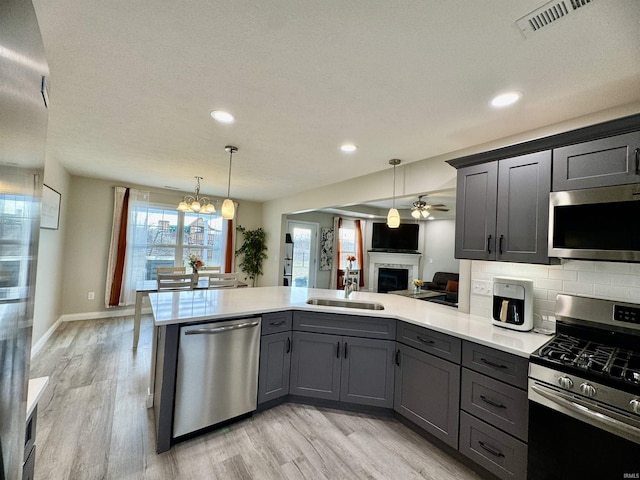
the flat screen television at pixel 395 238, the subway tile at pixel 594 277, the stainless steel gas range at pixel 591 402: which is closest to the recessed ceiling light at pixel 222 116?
the stainless steel gas range at pixel 591 402

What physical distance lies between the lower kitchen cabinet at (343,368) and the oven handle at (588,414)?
1.07 meters

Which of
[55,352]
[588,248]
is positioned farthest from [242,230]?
[588,248]

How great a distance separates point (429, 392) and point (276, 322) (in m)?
1.30

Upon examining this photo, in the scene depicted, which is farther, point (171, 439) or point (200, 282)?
point (200, 282)

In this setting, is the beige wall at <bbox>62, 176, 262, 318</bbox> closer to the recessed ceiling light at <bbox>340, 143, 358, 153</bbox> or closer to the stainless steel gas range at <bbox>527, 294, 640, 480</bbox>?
the recessed ceiling light at <bbox>340, 143, 358, 153</bbox>

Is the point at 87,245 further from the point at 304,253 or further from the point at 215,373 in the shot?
the point at 304,253

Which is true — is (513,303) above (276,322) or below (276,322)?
above

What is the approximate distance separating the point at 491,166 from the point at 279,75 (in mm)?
1701

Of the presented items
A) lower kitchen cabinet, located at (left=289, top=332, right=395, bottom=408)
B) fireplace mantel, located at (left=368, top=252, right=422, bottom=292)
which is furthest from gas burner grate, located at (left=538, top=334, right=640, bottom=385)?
fireplace mantel, located at (left=368, top=252, right=422, bottom=292)

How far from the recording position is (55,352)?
3.42 m

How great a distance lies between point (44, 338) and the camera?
3.68 metres

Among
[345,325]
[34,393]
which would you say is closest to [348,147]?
[345,325]

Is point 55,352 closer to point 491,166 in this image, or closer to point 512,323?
point 512,323

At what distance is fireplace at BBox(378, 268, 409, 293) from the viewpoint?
7.71m
